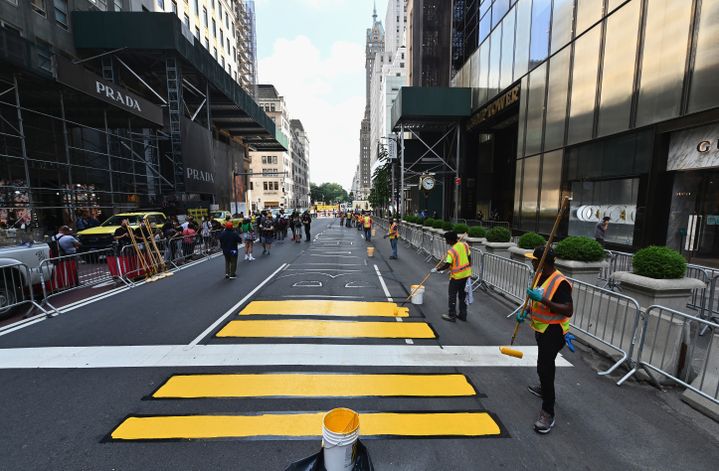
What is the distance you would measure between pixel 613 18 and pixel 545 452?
51.9 ft

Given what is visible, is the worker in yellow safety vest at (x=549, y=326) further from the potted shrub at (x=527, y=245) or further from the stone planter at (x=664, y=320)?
the potted shrub at (x=527, y=245)

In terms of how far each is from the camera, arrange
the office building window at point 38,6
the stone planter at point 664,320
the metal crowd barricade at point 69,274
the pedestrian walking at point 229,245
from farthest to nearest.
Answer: the office building window at point 38,6 → the pedestrian walking at point 229,245 → the metal crowd barricade at point 69,274 → the stone planter at point 664,320

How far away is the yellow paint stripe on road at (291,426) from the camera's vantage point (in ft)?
10.6

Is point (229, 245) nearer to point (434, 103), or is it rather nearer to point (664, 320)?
point (664, 320)

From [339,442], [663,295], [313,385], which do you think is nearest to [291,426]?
[313,385]

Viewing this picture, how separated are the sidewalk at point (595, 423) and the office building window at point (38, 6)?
26394mm

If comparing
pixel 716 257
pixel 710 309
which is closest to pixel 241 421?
pixel 710 309

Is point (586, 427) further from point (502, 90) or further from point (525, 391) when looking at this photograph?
point (502, 90)

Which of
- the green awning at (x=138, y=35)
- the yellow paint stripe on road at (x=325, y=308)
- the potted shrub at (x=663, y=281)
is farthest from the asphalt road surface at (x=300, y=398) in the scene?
the green awning at (x=138, y=35)

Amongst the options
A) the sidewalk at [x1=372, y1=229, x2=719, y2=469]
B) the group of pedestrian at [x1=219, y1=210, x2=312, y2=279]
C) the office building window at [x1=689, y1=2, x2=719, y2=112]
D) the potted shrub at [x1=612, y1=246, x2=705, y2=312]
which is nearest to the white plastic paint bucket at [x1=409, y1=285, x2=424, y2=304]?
the sidewalk at [x1=372, y1=229, x2=719, y2=469]

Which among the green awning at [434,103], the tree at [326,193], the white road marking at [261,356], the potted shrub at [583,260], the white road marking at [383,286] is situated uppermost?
the green awning at [434,103]

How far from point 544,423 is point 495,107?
22623mm

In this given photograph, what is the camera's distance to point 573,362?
16.0ft

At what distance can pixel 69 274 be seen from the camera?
8734 millimetres
